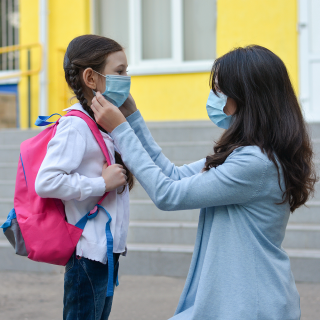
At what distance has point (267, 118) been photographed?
4.82ft

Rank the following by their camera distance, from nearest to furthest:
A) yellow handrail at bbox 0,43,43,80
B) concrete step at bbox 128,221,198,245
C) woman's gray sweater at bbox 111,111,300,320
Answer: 1. woman's gray sweater at bbox 111,111,300,320
2. concrete step at bbox 128,221,198,245
3. yellow handrail at bbox 0,43,43,80

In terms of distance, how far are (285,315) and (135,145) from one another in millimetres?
750

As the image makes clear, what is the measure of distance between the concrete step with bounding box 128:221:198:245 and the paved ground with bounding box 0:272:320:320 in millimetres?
414

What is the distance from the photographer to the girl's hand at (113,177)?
5.39 feet

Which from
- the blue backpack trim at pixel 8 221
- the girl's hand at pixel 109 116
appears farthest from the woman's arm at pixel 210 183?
the blue backpack trim at pixel 8 221

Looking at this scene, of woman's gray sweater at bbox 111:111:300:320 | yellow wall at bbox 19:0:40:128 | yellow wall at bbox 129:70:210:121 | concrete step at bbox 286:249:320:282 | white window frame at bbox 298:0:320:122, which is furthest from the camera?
yellow wall at bbox 19:0:40:128

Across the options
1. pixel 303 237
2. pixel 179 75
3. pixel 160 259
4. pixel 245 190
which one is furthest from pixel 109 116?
pixel 179 75

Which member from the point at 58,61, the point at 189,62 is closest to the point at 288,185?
the point at 189,62

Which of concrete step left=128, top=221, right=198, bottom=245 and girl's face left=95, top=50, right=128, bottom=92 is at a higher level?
girl's face left=95, top=50, right=128, bottom=92

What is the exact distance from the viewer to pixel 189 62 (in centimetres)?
711

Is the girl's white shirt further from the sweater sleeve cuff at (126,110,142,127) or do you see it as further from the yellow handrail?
the yellow handrail

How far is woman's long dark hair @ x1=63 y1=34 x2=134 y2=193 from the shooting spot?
172 cm

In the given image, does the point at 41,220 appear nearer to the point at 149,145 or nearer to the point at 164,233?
the point at 149,145

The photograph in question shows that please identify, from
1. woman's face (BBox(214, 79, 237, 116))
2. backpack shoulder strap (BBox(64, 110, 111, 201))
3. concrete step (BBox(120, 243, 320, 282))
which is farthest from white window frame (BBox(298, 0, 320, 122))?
backpack shoulder strap (BBox(64, 110, 111, 201))
